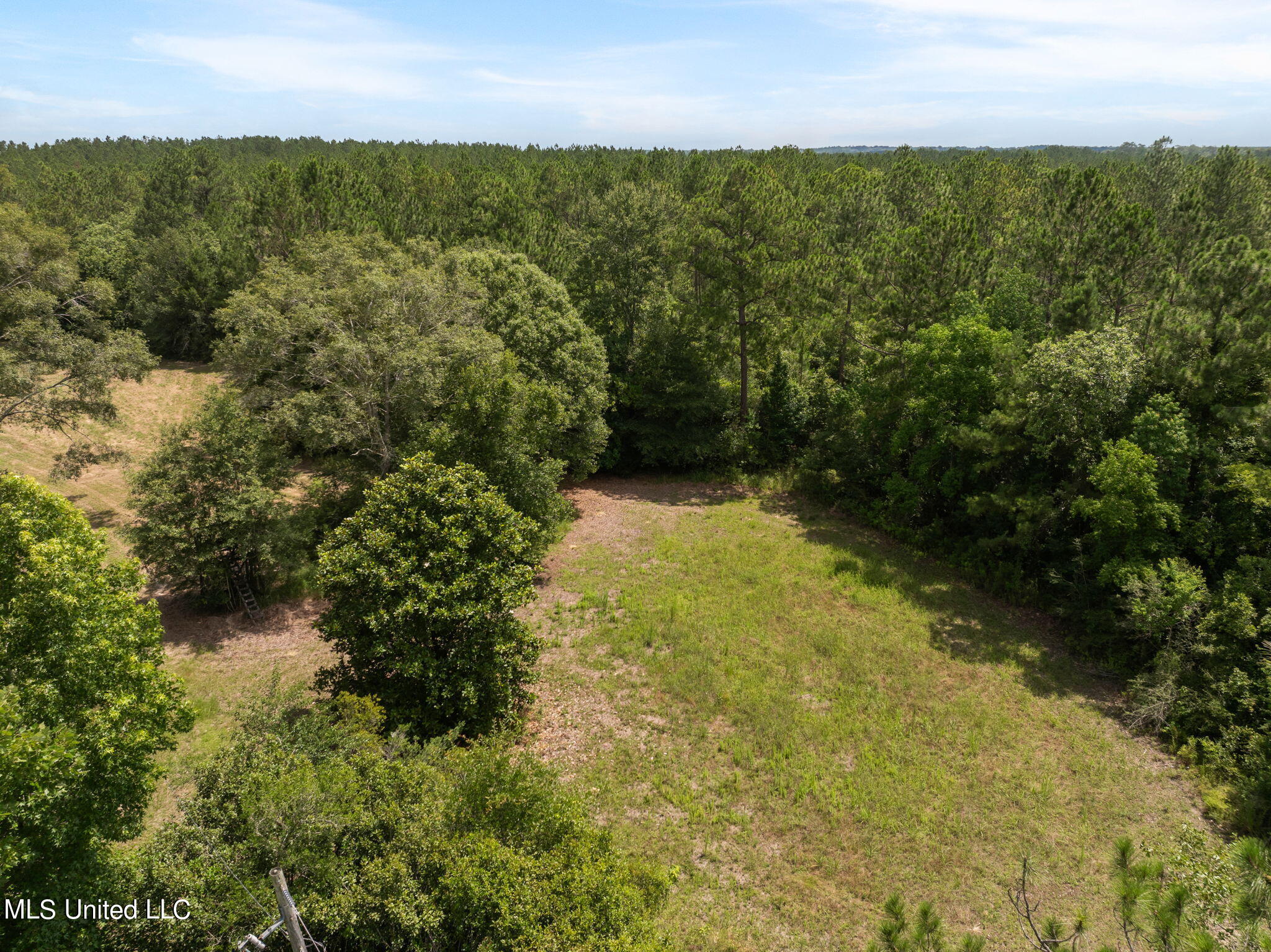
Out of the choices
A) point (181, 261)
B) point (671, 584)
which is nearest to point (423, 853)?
point (671, 584)

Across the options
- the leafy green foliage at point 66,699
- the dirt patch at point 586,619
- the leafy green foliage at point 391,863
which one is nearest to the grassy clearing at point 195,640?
the leafy green foliage at point 66,699

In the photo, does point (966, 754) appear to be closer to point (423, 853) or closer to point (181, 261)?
point (423, 853)

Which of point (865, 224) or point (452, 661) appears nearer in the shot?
point (452, 661)

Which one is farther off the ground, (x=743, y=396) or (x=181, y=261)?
(x=181, y=261)

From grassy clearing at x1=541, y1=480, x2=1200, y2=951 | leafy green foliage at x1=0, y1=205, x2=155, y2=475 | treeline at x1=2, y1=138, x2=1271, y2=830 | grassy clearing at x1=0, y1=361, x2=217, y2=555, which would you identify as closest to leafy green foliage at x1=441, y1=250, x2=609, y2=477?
treeline at x1=2, y1=138, x2=1271, y2=830

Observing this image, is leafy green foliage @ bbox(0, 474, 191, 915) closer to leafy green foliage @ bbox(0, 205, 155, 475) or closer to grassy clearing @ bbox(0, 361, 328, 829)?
grassy clearing @ bbox(0, 361, 328, 829)

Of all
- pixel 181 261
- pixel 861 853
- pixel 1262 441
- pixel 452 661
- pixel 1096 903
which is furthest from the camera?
pixel 181 261

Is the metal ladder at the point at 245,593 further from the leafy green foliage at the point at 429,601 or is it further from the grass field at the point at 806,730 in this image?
the leafy green foliage at the point at 429,601

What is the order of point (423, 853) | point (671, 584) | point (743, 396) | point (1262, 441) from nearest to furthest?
1. point (423, 853)
2. point (1262, 441)
3. point (671, 584)
4. point (743, 396)
